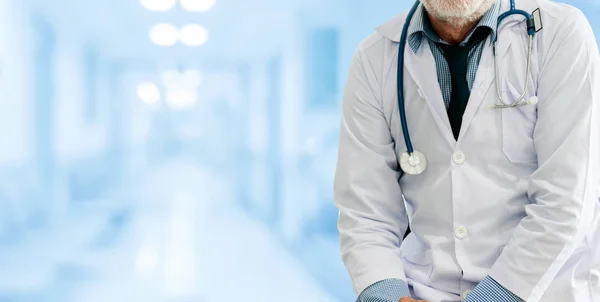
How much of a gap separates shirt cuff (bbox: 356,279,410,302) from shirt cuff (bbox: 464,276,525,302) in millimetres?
113

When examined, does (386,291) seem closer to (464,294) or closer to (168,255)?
(464,294)

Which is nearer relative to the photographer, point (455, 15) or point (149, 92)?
point (455, 15)

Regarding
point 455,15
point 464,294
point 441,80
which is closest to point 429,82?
point 441,80

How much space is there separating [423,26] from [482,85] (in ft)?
0.52

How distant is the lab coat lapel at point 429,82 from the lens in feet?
3.85

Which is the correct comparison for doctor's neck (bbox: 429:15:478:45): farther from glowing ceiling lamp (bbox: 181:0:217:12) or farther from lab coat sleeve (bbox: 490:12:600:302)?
glowing ceiling lamp (bbox: 181:0:217:12)

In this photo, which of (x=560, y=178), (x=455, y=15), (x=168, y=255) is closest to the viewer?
(x=560, y=178)

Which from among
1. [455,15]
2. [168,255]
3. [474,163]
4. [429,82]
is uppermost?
[455,15]

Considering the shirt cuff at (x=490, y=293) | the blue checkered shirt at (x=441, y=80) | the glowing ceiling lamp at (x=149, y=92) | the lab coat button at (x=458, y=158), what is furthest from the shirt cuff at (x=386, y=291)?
the glowing ceiling lamp at (x=149, y=92)

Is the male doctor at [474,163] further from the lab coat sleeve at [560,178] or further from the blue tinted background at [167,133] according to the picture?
the blue tinted background at [167,133]

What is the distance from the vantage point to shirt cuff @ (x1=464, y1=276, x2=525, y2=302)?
3.51ft

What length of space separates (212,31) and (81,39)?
46cm

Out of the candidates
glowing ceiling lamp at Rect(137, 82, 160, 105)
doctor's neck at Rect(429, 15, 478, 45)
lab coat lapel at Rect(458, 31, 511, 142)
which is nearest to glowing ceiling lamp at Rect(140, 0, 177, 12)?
glowing ceiling lamp at Rect(137, 82, 160, 105)

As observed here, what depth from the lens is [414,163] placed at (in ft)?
3.93
